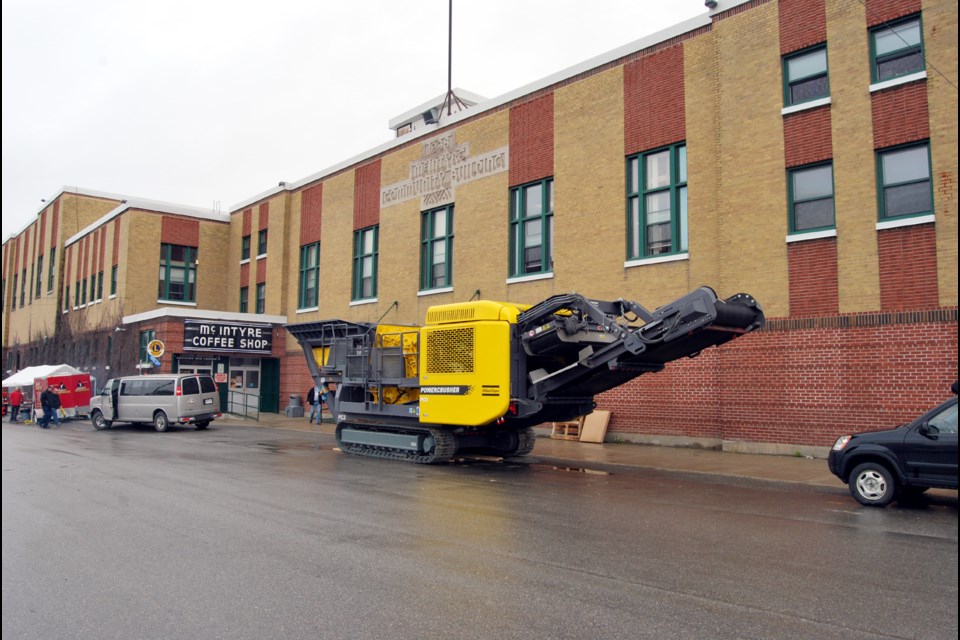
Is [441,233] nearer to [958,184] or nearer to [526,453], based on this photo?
[526,453]

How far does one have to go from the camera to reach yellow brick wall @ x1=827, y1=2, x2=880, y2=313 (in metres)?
15.8

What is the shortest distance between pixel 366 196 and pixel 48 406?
48.4ft

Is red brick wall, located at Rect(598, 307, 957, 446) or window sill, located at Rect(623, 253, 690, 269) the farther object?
window sill, located at Rect(623, 253, 690, 269)

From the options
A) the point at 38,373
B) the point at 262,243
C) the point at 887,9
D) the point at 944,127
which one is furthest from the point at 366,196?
A: the point at 944,127

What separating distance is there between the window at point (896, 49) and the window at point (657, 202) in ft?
16.3

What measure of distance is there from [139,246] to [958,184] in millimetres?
37540

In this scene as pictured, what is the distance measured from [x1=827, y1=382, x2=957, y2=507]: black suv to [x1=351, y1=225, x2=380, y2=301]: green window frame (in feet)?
72.3

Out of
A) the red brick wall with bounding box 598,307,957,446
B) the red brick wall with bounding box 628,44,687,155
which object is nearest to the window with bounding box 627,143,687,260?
the red brick wall with bounding box 628,44,687,155

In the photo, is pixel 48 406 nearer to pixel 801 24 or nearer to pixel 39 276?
pixel 801 24

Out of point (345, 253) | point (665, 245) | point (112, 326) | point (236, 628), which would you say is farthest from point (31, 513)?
point (112, 326)

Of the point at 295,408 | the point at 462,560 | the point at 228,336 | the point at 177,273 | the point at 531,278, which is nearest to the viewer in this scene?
the point at 462,560

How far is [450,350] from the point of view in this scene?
14922 mm

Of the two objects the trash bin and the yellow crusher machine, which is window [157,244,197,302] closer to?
the trash bin

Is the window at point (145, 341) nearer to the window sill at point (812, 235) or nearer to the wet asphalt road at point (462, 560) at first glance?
the wet asphalt road at point (462, 560)
